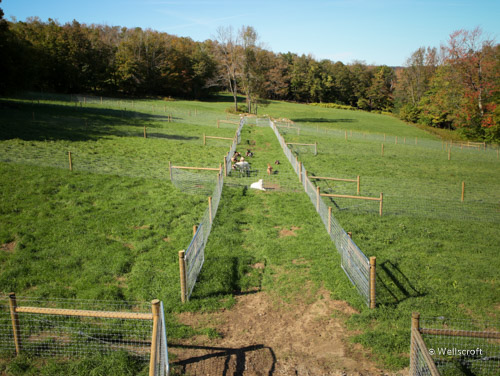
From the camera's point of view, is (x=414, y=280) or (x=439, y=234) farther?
(x=439, y=234)

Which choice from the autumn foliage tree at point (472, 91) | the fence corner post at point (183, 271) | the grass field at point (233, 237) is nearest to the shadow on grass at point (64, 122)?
the grass field at point (233, 237)

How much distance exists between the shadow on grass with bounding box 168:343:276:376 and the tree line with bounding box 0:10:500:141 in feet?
133

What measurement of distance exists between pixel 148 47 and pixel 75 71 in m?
18.4

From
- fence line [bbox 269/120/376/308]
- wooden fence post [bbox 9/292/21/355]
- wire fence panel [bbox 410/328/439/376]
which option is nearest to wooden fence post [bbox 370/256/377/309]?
fence line [bbox 269/120/376/308]

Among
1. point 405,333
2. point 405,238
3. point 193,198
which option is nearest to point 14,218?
point 193,198

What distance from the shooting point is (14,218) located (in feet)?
44.9

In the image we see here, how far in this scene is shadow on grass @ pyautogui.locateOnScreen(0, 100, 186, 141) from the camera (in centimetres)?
2942

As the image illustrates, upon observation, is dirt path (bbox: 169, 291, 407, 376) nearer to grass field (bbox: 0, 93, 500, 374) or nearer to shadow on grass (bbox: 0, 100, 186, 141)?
grass field (bbox: 0, 93, 500, 374)

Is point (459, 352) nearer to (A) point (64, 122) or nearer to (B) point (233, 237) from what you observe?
(B) point (233, 237)

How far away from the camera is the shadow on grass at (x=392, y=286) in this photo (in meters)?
9.48

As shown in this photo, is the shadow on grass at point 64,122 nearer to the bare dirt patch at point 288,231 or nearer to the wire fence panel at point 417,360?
the bare dirt patch at point 288,231

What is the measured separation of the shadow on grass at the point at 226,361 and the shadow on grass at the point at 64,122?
2521 cm

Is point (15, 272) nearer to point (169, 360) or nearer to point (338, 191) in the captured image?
point (169, 360)

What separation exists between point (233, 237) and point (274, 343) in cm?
563
